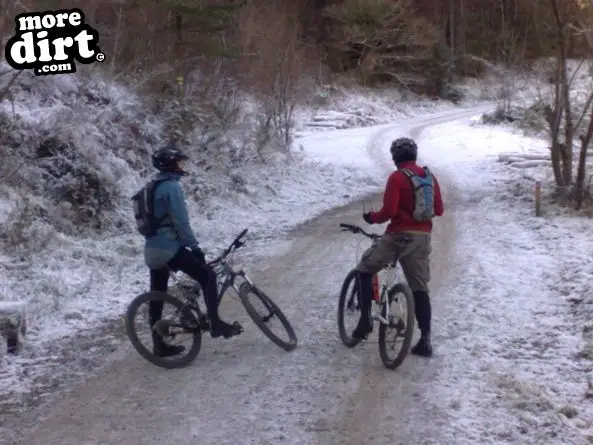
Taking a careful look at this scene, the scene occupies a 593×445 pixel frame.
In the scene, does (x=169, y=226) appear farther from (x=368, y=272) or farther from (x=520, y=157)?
(x=520, y=157)

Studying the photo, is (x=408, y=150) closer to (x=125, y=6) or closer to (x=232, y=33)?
(x=125, y=6)

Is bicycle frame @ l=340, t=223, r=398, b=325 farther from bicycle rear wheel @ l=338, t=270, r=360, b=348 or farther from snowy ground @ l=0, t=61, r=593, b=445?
snowy ground @ l=0, t=61, r=593, b=445

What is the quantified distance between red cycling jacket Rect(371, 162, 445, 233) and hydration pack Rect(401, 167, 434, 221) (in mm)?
31

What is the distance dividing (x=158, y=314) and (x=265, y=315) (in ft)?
3.32

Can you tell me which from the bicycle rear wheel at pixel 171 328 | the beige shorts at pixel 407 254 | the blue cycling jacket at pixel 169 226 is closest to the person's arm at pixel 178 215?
the blue cycling jacket at pixel 169 226

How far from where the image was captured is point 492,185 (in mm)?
18609

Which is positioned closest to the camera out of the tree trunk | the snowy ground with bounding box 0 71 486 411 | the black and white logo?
the snowy ground with bounding box 0 71 486 411

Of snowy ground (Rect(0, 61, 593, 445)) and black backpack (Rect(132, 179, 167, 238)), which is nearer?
snowy ground (Rect(0, 61, 593, 445))

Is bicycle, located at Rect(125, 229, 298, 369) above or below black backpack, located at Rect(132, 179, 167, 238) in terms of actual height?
below

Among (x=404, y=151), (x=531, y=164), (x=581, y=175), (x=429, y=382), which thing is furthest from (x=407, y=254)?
(x=531, y=164)

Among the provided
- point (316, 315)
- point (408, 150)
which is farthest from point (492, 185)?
point (408, 150)

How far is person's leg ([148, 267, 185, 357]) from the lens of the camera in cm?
675

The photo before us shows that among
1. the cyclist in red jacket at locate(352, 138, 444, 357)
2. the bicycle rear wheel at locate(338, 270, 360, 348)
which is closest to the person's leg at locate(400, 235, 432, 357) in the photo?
the cyclist in red jacket at locate(352, 138, 444, 357)

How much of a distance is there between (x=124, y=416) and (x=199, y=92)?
13.2 meters
